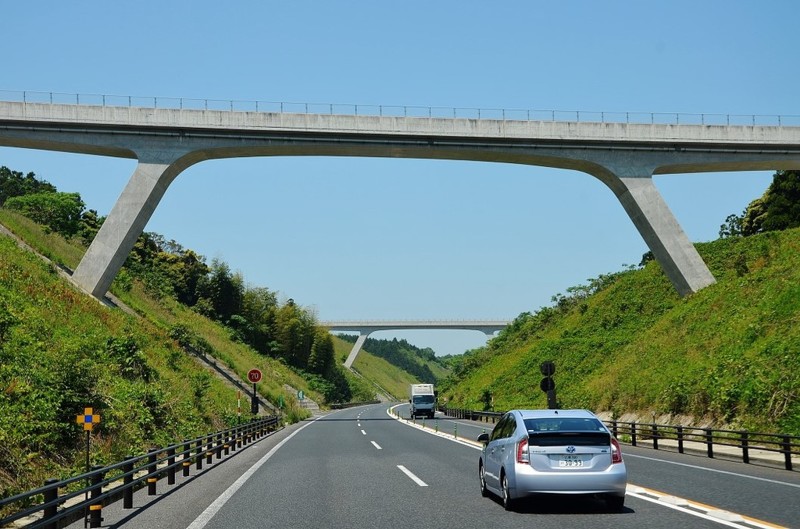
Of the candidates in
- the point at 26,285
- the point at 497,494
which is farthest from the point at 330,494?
the point at 26,285

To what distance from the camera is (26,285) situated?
33.3 m

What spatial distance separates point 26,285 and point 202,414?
30.3 feet

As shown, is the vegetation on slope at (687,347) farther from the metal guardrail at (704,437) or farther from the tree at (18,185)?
the tree at (18,185)

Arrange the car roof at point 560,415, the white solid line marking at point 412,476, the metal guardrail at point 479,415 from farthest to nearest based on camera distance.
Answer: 1. the metal guardrail at point 479,415
2. the white solid line marking at point 412,476
3. the car roof at point 560,415

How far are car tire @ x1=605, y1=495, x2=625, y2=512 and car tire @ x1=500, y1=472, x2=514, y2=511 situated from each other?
53.9 inches

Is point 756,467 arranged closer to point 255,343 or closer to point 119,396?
point 119,396

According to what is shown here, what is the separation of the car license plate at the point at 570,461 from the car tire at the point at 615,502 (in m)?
0.68

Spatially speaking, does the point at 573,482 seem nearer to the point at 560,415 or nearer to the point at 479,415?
the point at 560,415

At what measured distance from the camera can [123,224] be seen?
135 ft

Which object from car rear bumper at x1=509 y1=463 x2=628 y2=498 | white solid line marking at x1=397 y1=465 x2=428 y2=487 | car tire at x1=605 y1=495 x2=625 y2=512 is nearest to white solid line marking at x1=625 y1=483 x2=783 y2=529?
car tire at x1=605 y1=495 x2=625 y2=512

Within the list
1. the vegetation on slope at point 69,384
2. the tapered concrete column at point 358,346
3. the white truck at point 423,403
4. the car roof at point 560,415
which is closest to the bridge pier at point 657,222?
the white truck at point 423,403

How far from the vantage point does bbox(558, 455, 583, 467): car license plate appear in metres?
11.1

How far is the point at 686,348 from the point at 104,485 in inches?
1382

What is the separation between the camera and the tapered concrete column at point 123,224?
41062 millimetres
